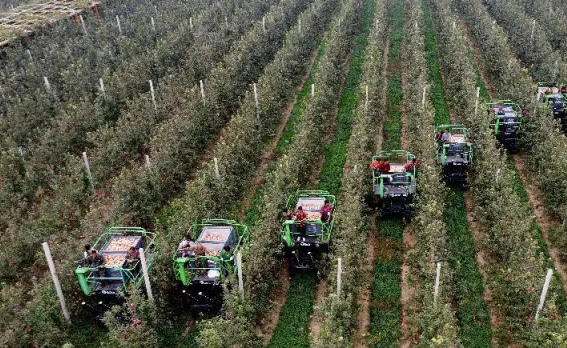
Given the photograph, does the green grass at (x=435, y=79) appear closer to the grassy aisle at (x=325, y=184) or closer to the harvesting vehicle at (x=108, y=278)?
the grassy aisle at (x=325, y=184)

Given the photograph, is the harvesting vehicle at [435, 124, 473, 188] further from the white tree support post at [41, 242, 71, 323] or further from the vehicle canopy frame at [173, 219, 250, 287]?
the white tree support post at [41, 242, 71, 323]

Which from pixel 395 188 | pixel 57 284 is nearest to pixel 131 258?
pixel 57 284

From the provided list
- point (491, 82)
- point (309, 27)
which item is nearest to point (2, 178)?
point (309, 27)

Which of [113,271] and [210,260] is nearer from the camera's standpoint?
[113,271]

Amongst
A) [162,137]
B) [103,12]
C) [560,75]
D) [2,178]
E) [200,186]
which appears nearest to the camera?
[200,186]

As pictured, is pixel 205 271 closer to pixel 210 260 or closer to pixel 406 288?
pixel 210 260

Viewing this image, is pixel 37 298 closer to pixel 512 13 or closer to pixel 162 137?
pixel 162 137

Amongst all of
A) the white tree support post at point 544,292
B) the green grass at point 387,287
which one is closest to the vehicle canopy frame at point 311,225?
the green grass at point 387,287
